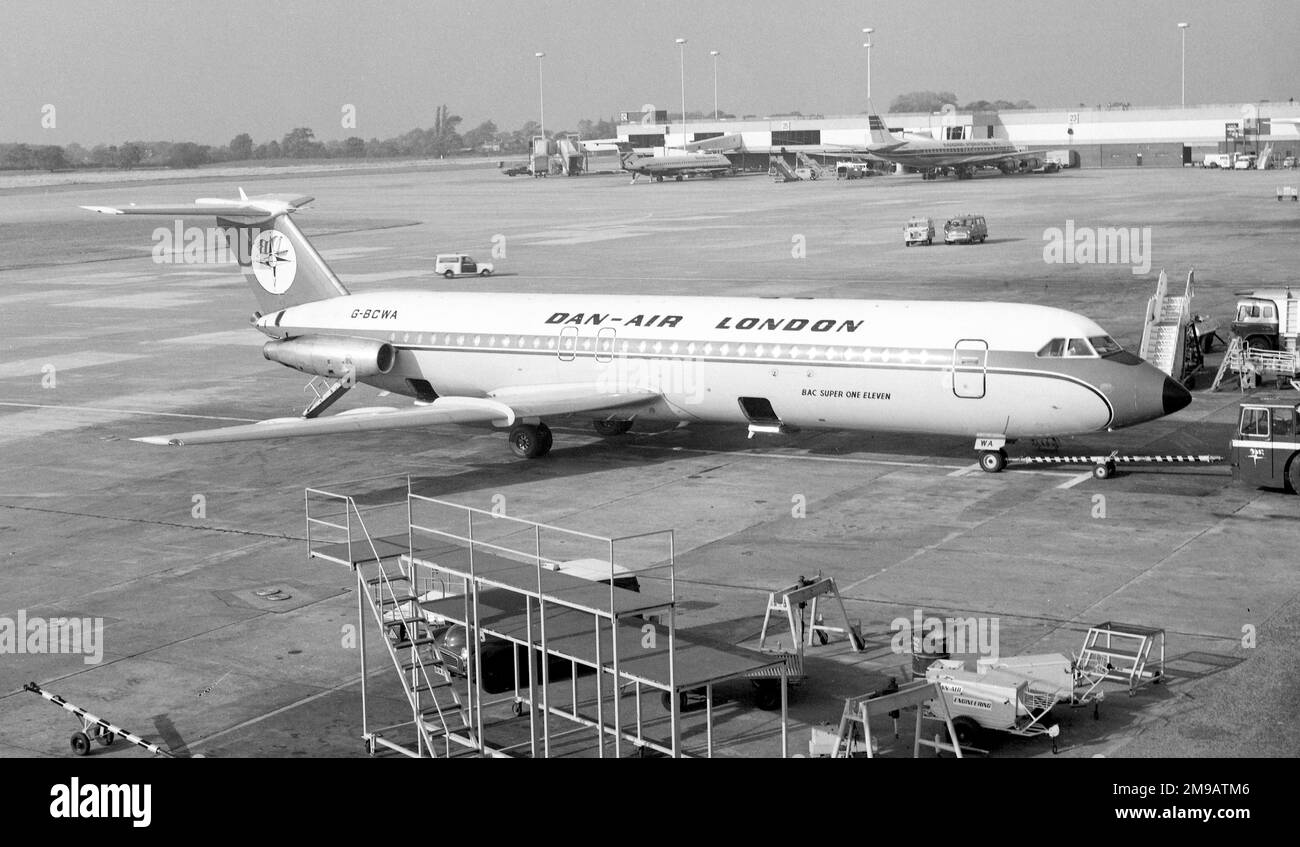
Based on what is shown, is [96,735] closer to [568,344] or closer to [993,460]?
[568,344]

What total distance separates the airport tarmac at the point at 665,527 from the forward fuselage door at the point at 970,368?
6.61 ft

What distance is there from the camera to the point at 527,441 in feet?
117

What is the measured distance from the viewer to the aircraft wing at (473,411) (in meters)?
32.4

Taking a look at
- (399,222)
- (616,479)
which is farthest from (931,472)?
(399,222)

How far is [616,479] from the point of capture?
33.2 meters

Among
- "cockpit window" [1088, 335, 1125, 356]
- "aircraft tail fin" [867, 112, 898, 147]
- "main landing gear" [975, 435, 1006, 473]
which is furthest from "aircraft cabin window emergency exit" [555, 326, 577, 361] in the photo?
"aircraft tail fin" [867, 112, 898, 147]

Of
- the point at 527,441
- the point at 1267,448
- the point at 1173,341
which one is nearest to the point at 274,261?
the point at 527,441

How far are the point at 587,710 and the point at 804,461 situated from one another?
15.7 meters

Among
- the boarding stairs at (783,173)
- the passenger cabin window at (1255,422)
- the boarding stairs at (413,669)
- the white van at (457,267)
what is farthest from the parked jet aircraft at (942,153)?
the boarding stairs at (413,669)

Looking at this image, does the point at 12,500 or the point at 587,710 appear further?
the point at 12,500

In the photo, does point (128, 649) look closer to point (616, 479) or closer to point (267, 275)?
point (616, 479)

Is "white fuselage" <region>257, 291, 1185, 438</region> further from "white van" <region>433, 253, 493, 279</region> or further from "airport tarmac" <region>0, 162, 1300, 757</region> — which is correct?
"white van" <region>433, 253, 493, 279</region>

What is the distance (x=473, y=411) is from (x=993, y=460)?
11751 mm

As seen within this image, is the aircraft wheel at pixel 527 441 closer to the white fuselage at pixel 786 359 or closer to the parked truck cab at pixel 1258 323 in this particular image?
the white fuselage at pixel 786 359
